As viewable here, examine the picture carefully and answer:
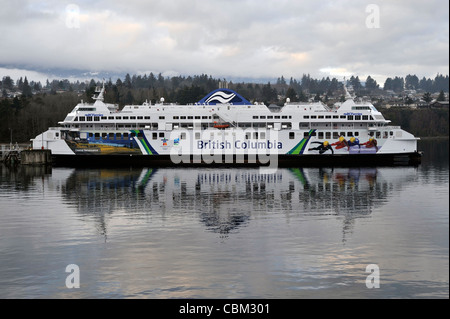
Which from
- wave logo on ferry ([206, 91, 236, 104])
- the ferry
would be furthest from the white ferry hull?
wave logo on ferry ([206, 91, 236, 104])

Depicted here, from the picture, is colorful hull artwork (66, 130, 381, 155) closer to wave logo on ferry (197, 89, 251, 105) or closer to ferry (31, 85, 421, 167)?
ferry (31, 85, 421, 167)

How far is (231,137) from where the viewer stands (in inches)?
2229

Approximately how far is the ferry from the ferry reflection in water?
580cm

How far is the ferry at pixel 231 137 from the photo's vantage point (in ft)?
183

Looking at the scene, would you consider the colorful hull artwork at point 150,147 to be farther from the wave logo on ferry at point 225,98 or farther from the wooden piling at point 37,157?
the wave logo on ferry at point 225,98

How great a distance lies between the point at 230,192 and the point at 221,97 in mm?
26262

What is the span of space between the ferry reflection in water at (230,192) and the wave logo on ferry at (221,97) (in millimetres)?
11965

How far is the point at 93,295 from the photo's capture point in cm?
1529

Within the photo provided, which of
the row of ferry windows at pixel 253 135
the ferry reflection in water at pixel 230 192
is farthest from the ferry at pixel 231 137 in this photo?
the ferry reflection in water at pixel 230 192

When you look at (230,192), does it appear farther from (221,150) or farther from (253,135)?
(253,135)

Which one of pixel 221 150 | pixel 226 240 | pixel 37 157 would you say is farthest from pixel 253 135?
pixel 226 240

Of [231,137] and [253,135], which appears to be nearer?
[231,137]

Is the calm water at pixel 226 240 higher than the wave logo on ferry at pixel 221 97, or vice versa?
the wave logo on ferry at pixel 221 97

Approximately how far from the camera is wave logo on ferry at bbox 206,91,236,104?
194ft
